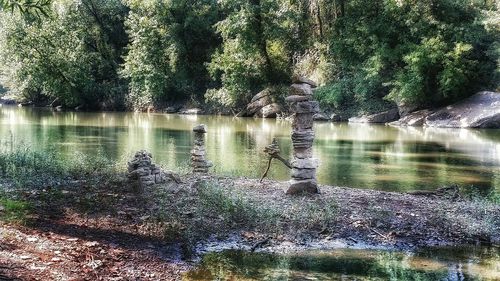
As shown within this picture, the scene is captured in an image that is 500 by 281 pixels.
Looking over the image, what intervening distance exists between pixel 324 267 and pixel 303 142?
4235 millimetres

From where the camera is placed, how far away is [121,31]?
56688 millimetres

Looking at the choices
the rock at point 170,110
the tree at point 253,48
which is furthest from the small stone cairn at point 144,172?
the rock at point 170,110

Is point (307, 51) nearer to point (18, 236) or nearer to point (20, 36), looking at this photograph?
point (20, 36)

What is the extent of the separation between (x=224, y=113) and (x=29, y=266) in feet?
136

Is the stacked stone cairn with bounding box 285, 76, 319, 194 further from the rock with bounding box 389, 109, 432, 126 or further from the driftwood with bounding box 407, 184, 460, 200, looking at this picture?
the rock with bounding box 389, 109, 432, 126

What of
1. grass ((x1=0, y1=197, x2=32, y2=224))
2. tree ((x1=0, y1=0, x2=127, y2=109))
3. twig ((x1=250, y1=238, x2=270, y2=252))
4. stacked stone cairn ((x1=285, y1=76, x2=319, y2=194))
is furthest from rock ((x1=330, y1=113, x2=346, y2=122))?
grass ((x1=0, y1=197, x2=32, y2=224))

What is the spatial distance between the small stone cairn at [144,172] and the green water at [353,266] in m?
3.91

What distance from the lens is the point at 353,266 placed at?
812cm

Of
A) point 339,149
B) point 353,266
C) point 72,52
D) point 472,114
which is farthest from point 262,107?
point 353,266

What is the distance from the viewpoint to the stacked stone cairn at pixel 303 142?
11.8 meters

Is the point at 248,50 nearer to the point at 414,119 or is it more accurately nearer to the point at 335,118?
the point at 335,118

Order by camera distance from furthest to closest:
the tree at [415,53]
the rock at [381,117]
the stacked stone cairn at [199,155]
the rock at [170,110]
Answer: the rock at [170,110], the rock at [381,117], the tree at [415,53], the stacked stone cairn at [199,155]

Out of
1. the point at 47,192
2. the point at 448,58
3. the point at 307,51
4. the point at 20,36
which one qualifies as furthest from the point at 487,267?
the point at 20,36

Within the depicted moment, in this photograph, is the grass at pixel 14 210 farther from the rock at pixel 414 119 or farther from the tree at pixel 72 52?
the tree at pixel 72 52
